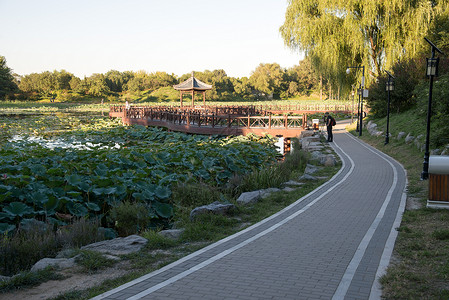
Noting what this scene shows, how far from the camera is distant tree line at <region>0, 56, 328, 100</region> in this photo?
107m

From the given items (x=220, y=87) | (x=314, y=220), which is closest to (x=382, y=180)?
(x=314, y=220)

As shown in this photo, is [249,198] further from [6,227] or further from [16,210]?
[6,227]

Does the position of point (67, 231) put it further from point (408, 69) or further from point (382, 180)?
point (408, 69)

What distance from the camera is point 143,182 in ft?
35.9

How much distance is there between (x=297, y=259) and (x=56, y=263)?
3737 mm

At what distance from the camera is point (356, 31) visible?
102 feet

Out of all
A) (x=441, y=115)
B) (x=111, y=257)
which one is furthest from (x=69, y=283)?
(x=441, y=115)

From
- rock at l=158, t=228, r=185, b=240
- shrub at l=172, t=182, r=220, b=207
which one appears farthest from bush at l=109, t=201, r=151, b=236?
shrub at l=172, t=182, r=220, b=207

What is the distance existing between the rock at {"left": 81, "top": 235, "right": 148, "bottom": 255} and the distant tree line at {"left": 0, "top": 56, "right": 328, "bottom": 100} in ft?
315

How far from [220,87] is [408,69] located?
89.3m

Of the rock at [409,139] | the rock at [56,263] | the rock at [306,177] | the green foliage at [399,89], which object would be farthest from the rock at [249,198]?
the green foliage at [399,89]

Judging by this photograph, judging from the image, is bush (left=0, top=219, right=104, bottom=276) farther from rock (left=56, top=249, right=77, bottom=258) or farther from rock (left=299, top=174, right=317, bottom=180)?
rock (left=299, top=174, right=317, bottom=180)

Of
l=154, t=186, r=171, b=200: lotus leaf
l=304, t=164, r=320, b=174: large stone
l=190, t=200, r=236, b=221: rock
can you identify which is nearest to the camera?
l=190, t=200, r=236, b=221: rock

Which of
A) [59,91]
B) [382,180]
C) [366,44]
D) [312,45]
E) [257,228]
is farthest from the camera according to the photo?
[59,91]
